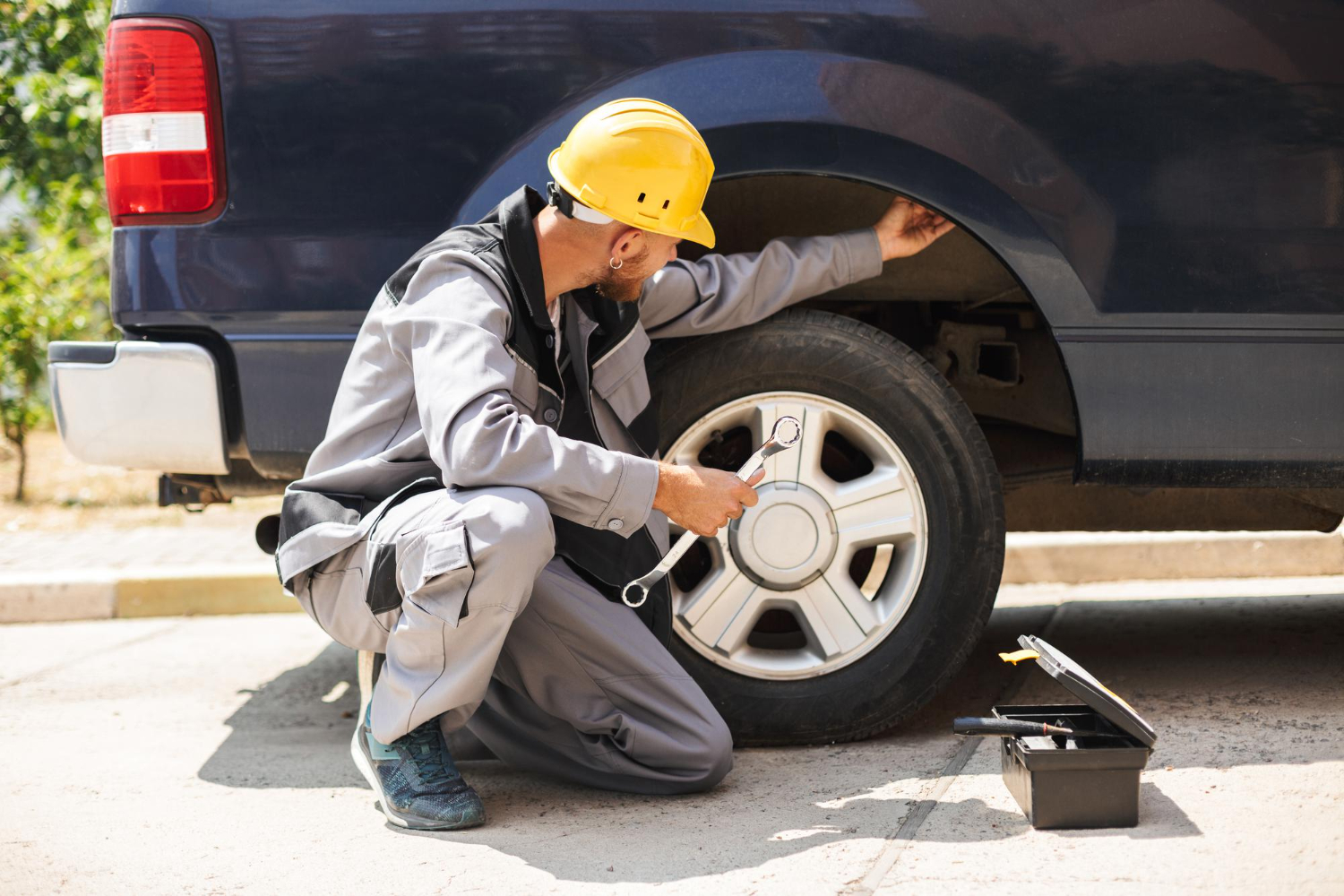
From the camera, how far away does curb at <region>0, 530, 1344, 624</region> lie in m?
4.15

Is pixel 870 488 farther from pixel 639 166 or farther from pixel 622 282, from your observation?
pixel 639 166

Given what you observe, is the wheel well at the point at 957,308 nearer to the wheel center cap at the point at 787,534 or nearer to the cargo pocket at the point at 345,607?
the wheel center cap at the point at 787,534

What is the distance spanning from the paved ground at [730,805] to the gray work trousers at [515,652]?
0.08 meters

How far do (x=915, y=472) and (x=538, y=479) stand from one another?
33.2 inches

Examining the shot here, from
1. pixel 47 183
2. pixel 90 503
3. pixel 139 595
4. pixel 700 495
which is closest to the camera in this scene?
pixel 700 495

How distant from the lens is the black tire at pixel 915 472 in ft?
8.38

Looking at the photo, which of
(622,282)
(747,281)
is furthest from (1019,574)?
(622,282)

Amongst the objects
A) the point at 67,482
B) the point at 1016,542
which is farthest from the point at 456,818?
the point at 67,482

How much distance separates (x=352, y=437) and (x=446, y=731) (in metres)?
0.59

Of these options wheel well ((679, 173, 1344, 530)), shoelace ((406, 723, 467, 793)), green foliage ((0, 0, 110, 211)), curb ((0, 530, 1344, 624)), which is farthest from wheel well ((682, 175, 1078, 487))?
green foliage ((0, 0, 110, 211))

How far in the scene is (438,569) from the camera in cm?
212

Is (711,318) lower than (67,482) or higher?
higher

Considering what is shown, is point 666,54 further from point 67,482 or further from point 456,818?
point 67,482

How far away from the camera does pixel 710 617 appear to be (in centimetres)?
259
